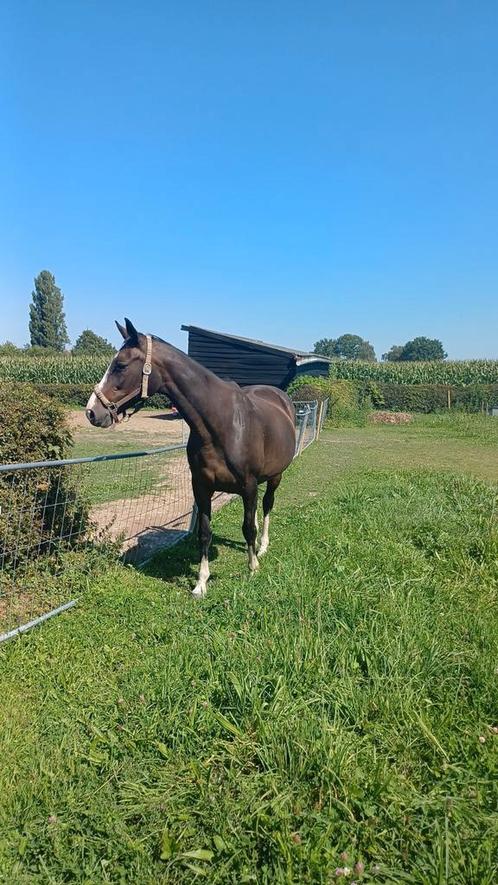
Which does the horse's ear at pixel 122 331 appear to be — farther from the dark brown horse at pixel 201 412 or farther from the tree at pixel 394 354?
the tree at pixel 394 354

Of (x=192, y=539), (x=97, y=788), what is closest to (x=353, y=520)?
(x=192, y=539)

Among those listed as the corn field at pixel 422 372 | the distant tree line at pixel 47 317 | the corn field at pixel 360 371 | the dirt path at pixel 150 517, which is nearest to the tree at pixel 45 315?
the distant tree line at pixel 47 317

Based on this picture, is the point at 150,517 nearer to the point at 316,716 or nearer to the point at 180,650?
the point at 180,650

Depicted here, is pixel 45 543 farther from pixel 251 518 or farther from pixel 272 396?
pixel 272 396

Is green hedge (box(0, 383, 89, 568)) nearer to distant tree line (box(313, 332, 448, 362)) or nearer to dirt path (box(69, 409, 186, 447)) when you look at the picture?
dirt path (box(69, 409, 186, 447))

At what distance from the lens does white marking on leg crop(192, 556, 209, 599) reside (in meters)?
4.09

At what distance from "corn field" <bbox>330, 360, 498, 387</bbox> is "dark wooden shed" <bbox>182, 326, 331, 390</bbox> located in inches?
465

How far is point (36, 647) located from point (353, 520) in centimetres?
343

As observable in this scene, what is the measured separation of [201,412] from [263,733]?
2.52 m

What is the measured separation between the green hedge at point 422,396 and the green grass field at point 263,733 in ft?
81.3

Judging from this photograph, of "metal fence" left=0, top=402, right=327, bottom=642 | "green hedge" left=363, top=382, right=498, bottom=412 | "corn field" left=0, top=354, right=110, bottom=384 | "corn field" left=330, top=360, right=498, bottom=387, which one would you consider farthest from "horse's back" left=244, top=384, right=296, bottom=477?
"corn field" left=0, top=354, right=110, bottom=384

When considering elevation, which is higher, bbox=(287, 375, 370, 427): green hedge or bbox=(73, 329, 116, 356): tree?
bbox=(73, 329, 116, 356): tree

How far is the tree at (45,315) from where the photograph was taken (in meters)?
78.5

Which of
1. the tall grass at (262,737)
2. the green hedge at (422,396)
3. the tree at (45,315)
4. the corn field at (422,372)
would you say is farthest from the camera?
the tree at (45,315)
